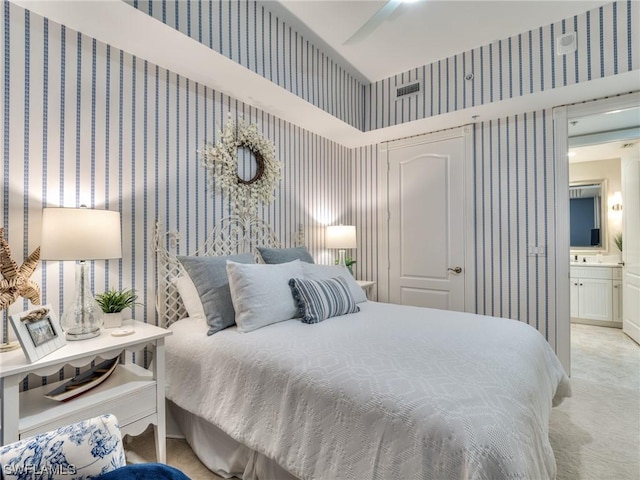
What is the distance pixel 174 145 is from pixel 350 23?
1703 millimetres

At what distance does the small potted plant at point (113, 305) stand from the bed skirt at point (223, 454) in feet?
2.24

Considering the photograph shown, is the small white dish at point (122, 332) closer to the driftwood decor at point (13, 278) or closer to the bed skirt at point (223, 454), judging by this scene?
the driftwood decor at point (13, 278)

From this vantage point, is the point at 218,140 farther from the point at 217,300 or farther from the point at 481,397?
the point at 481,397

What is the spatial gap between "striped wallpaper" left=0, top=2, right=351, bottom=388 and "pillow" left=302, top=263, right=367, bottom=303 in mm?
835

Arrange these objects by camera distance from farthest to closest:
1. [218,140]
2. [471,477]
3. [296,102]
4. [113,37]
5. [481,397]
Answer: [296,102]
[218,140]
[113,37]
[481,397]
[471,477]

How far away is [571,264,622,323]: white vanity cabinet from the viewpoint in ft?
14.9

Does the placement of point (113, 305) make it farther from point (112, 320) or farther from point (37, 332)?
point (37, 332)

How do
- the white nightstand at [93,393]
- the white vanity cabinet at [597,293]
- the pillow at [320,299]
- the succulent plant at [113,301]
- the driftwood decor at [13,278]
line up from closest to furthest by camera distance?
the white nightstand at [93,393]
the driftwood decor at [13,278]
the succulent plant at [113,301]
the pillow at [320,299]
the white vanity cabinet at [597,293]

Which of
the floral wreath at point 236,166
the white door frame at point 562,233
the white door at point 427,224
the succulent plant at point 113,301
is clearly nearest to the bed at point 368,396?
the succulent plant at point 113,301

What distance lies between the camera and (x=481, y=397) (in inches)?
46.3

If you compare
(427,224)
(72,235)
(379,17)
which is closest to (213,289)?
(72,235)

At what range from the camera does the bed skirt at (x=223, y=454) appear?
1.58 metres

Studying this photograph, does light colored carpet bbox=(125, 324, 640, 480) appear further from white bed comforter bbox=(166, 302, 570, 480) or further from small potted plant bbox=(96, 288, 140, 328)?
small potted plant bbox=(96, 288, 140, 328)

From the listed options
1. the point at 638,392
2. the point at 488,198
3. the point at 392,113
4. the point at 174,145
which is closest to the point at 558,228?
the point at 488,198
